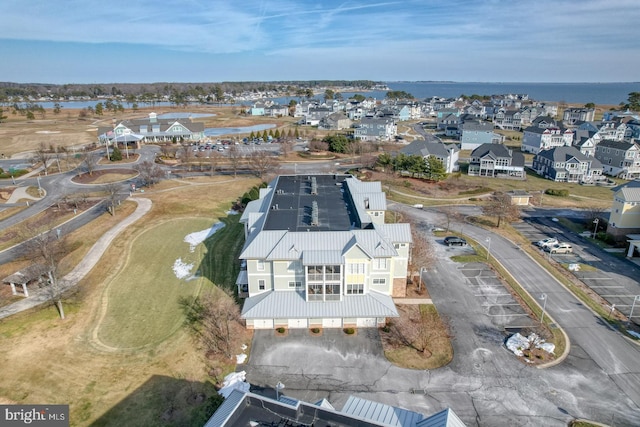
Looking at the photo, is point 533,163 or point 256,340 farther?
point 533,163

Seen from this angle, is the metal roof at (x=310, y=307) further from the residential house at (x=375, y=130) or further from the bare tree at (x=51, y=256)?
the residential house at (x=375, y=130)

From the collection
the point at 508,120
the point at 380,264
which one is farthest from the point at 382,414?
the point at 508,120

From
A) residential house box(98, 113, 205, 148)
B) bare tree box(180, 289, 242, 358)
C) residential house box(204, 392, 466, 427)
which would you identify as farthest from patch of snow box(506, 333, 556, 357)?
residential house box(98, 113, 205, 148)

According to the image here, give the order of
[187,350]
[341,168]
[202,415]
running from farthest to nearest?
[341,168] < [187,350] < [202,415]

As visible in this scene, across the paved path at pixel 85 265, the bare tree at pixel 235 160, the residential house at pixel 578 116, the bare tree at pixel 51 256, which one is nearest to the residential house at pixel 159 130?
the bare tree at pixel 235 160

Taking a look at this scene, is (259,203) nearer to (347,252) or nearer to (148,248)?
(148,248)

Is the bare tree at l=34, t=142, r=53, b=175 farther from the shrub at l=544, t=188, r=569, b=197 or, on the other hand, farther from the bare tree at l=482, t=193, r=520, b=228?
the shrub at l=544, t=188, r=569, b=197

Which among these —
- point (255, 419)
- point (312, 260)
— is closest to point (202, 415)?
point (255, 419)
